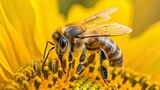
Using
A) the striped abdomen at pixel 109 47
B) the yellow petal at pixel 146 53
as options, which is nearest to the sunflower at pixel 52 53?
the yellow petal at pixel 146 53

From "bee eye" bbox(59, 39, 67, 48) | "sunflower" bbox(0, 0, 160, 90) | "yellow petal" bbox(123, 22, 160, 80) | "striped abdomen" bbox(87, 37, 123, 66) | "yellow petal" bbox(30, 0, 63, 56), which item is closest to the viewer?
"bee eye" bbox(59, 39, 67, 48)

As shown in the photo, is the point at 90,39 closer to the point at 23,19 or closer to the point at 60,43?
the point at 60,43

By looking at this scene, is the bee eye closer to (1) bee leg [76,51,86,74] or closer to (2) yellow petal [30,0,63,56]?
(1) bee leg [76,51,86,74]

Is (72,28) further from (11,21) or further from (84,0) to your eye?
(84,0)

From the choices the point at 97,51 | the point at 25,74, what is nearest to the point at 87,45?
the point at 97,51

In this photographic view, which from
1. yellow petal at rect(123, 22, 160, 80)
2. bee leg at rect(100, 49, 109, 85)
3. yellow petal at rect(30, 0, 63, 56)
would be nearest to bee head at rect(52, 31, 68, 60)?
bee leg at rect(100, 49, 109, 85)

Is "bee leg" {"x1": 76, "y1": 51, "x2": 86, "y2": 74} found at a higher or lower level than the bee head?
lower

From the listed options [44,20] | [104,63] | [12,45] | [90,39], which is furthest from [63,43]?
[44,20]
